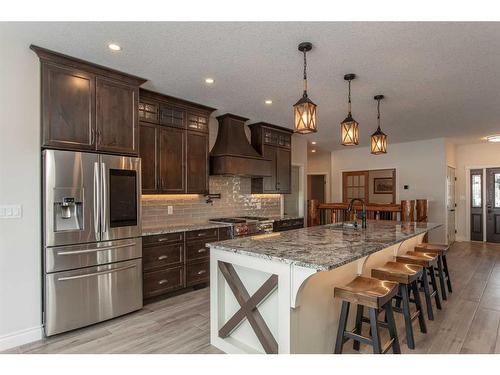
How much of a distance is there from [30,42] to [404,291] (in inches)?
Answer: 153

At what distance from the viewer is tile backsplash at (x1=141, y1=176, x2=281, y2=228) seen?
4207 millimetres

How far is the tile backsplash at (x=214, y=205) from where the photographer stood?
4.21 metres

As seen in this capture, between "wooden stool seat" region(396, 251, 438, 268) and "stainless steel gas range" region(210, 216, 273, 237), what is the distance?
2.16m

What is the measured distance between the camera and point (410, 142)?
736cm

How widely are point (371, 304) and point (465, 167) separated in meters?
7.74

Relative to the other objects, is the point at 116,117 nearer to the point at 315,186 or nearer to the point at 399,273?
the point at 399,273

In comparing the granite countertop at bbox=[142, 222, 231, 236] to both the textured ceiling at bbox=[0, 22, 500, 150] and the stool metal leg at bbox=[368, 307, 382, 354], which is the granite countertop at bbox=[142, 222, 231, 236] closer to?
the textured ceiling at bbox=[0, 22, 500, 150]

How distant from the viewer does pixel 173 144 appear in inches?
162

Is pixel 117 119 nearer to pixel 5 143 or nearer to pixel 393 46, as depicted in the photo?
pixel 5 143

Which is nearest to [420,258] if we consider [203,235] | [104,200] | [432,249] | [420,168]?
[432,249]

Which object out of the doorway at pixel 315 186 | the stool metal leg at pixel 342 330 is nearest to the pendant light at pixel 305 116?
the stool metal leg at pixel 342 330

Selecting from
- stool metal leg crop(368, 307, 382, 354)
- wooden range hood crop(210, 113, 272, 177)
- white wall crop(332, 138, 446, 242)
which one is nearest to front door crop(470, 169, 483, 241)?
white wall crop(332, 138, 446, 242)

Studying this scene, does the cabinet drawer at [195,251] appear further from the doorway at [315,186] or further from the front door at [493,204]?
the front door at [493,204]
